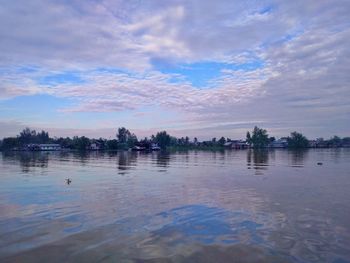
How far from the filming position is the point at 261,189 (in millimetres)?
22672

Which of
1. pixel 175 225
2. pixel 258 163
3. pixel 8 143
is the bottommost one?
pixel 175 225

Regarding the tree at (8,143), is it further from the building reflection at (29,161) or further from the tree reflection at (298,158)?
the tree reflection at (298,158)

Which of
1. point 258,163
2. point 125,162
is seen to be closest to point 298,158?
point 258,163

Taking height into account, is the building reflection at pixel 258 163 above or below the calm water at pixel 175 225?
above

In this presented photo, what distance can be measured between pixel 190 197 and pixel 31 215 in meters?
8.92

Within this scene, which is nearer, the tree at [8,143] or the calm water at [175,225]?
the calm water at [175,225]

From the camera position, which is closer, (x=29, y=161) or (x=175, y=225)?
(x=175, y=225)

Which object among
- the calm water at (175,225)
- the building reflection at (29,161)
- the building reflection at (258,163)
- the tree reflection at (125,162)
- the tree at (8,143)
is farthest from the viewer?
the tree at (8,143)

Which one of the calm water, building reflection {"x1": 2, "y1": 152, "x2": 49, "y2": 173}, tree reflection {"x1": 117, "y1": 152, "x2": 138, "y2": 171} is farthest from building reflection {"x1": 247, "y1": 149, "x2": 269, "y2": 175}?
building reflection {"x1": 2, "y1": 152, "x2": 49, "y2": 173}

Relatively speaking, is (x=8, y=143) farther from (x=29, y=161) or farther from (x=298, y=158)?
(x=298, y=158)

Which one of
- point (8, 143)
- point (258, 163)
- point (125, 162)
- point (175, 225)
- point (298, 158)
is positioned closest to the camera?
point (175, 225)

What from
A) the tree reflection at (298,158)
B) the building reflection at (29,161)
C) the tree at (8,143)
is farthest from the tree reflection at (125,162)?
the tree at (8,143)

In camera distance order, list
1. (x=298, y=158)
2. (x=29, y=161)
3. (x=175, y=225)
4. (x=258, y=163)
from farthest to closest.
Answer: (x=298, y=158)
(x=29, y=161)
(x=258, y=163)
(x=175, y=225)

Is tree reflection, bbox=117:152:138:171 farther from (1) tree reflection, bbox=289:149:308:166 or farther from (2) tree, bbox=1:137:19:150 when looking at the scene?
(2) tree, bbox=1:137:19:150
